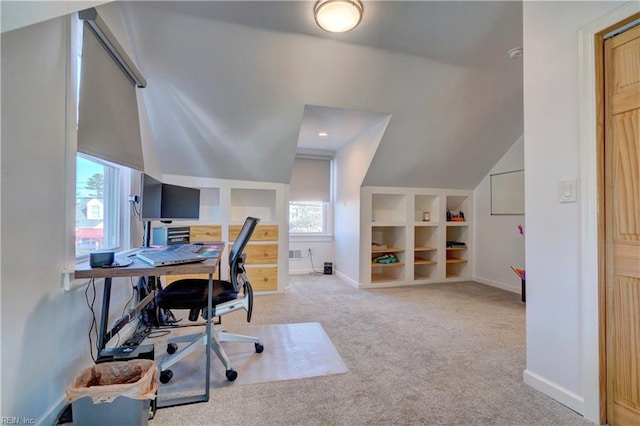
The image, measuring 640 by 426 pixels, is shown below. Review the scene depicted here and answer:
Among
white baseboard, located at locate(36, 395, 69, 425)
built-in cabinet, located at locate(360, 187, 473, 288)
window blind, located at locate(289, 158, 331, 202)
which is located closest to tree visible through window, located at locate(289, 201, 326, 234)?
window blind, located at locate(289, 158, 331, 202)

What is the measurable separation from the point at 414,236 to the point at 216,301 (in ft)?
10.9

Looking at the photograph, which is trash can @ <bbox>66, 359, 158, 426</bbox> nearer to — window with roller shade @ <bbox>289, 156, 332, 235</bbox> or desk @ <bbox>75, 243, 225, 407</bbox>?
desk @ <bbox>75, 243, 225, 407</bbox>

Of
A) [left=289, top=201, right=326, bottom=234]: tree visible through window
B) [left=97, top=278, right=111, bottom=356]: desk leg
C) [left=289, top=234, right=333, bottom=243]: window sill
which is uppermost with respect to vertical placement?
[left=289, top=201, right=326, bottom=234]: tree visible through window

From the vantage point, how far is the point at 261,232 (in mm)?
3598

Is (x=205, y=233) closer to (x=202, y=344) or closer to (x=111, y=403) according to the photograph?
(x=202, y=344)

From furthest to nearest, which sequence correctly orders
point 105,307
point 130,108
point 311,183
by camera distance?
point 311,183 < point 130,108 < point 105,307

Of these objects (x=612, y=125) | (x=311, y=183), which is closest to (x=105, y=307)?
(x=612, y=125)

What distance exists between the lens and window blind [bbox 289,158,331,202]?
4.82m

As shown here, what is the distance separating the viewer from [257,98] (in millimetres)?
2721

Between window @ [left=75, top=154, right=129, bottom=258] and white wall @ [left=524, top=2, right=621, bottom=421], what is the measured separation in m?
2.76

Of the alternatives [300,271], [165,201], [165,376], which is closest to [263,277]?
[300,271]

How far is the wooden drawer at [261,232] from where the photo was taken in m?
3.54

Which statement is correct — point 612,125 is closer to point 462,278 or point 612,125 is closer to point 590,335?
point 590,335

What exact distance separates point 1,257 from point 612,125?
270 centimetres
